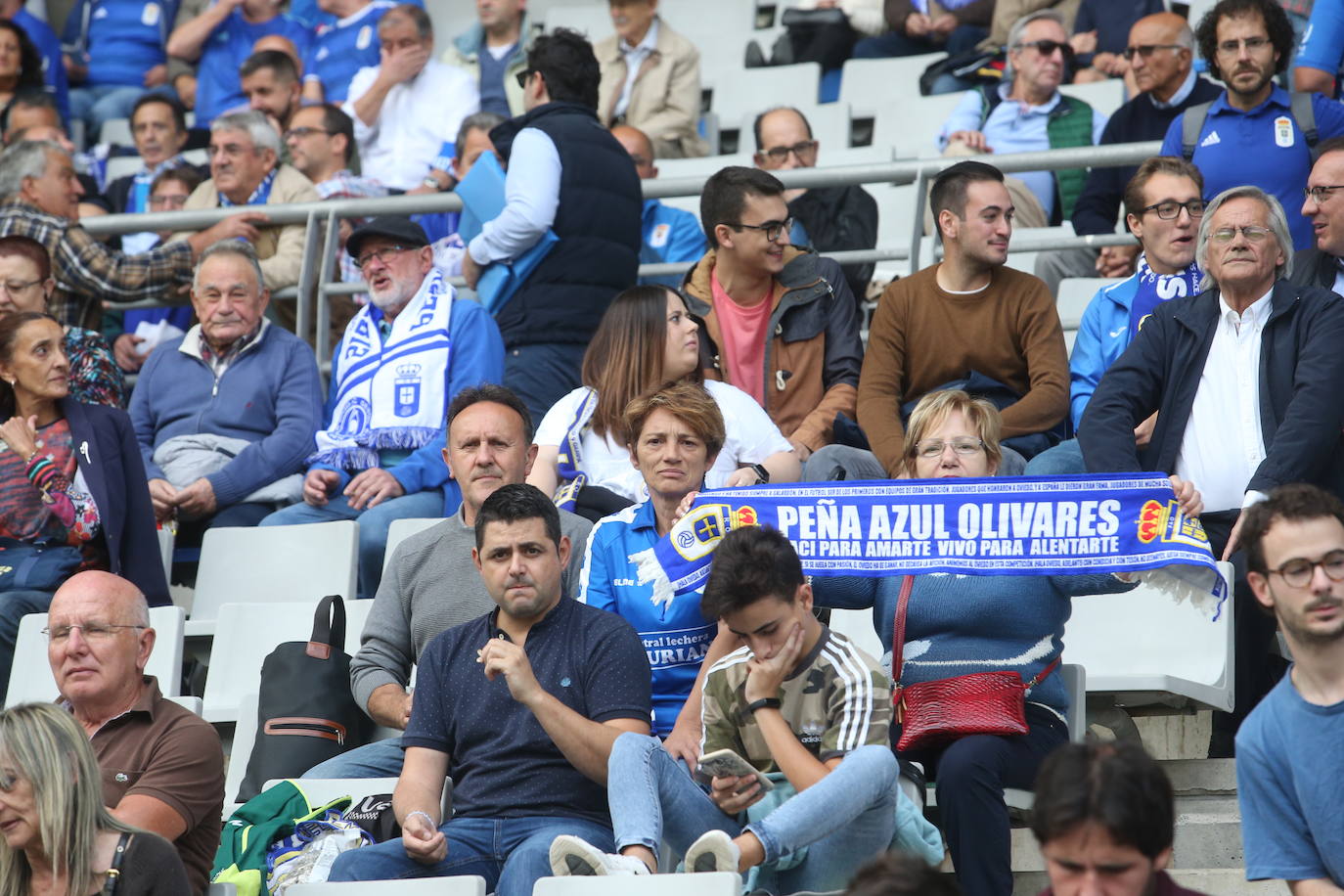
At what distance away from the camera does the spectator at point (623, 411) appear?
229 inches

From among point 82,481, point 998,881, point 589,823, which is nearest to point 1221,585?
point 998,881

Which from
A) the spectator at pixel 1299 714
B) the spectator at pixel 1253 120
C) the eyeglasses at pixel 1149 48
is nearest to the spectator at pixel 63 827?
the spectator at pixel 1299 714

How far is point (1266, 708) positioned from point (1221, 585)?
1128mm

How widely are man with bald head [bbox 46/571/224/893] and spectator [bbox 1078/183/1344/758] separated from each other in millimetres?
2535

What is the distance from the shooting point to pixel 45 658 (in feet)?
19.1

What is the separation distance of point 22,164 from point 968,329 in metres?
4.04

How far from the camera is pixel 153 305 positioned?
311 inches

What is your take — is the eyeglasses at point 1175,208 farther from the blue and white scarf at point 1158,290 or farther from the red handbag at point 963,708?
the red handbag at point 963,708

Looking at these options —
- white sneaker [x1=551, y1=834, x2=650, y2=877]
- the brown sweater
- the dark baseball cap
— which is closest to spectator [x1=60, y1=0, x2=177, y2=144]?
the dark baseball cap

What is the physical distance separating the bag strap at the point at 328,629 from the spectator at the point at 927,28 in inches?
218

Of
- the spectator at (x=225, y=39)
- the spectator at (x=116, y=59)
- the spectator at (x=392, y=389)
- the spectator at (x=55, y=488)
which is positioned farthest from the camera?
the spectator at (x=116, y=59)

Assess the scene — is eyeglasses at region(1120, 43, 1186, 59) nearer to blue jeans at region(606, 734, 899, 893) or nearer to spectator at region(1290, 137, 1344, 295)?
spectator at region(1290, 137, 1344, 295)

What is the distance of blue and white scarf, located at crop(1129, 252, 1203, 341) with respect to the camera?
6.24m

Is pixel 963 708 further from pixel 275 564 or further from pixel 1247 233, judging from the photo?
pixel 275 564
